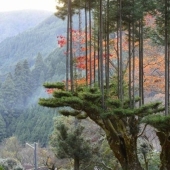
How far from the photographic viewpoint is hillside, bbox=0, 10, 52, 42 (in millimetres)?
74488

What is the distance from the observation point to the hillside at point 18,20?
74488 mm

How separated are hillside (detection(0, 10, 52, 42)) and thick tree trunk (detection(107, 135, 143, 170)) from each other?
66.5 meters

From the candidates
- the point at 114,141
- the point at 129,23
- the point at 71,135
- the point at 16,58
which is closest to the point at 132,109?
the point at 114,141

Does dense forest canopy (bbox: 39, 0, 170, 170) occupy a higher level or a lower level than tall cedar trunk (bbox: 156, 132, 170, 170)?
higher

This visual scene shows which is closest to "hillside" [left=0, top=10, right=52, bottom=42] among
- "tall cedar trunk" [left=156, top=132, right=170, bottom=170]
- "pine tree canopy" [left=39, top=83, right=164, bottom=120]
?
"pine tree canopy" [left=39, top=83, right=164, bottom=120]

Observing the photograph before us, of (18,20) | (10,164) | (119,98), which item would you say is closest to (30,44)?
(18,20)

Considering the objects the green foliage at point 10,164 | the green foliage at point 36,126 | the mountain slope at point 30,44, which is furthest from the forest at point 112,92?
the mountain slope at point 30,44

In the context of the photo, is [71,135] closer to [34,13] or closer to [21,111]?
[21,111]

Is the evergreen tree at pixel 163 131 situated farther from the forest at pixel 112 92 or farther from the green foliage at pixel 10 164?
the green foliage at pixel 10 164

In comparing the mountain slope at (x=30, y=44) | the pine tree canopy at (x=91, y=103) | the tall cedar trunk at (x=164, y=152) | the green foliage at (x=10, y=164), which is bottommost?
the green foliage at (x=10, y=164)

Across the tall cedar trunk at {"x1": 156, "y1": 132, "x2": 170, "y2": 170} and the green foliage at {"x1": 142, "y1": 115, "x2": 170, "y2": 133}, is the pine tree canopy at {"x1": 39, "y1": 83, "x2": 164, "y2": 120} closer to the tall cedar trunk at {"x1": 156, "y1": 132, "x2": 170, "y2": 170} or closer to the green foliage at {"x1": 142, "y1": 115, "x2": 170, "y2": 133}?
the green foliage at {"x1": 142, "y1": 115, "x2": 170, "y2": 133}

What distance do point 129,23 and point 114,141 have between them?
2.85 metres

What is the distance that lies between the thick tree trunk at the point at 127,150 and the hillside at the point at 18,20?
66458 mm

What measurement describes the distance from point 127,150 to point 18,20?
2978 inches
